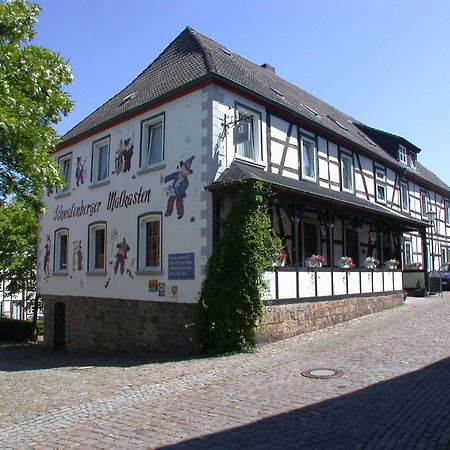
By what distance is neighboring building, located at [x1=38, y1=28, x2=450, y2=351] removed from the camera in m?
13.1

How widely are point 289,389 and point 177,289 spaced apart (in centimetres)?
623

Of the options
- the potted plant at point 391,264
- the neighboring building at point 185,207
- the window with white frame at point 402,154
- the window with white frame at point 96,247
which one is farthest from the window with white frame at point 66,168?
the window with white frame at point 402,154

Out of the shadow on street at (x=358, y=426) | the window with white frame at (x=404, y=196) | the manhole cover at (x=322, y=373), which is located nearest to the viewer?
the shadow on street at (x=358, y=426)

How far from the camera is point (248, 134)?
45.3 feet

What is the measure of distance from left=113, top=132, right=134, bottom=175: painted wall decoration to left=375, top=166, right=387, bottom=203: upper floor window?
430 inches

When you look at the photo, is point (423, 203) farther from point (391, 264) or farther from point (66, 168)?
point (66, 168)

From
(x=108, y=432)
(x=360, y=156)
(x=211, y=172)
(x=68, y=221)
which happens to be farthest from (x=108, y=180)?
(x=108, y=432)

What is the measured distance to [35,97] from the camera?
403 inches

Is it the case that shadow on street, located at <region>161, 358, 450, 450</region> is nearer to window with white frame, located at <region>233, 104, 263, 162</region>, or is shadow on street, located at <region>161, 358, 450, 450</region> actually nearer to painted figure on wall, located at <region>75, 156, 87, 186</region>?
window with white frame, located at <region>233, 104, 263, 162</region>

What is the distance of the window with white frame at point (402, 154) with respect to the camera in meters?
26.2

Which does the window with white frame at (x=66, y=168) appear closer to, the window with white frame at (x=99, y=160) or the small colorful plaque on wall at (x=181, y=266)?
the window with white frame at (x=99, y=160)

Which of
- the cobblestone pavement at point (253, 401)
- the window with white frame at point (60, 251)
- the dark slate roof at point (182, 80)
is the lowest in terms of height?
the cobblestone pavement at point (253, 401)

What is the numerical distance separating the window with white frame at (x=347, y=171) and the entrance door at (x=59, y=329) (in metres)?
12.0

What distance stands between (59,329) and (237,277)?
10.9m
